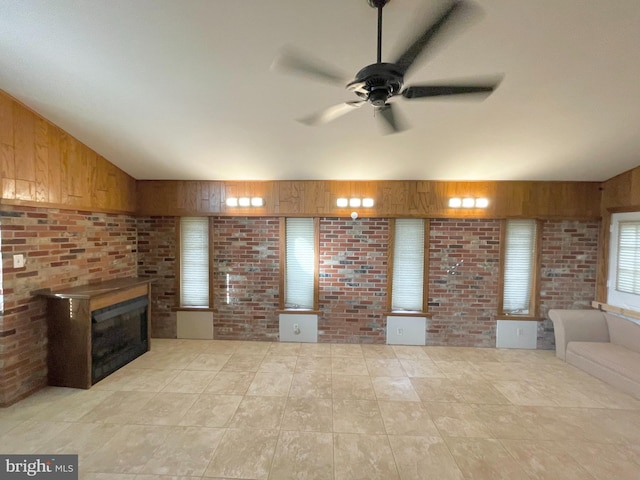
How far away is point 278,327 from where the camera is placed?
165 inches

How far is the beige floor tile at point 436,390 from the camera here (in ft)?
9.08

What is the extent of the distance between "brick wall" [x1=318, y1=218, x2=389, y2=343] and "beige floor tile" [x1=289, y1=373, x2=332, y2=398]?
1011mm

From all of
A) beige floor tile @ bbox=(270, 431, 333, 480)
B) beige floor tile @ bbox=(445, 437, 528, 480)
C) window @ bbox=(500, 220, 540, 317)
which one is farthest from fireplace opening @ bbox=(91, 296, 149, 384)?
window @ bbox=(500, 220, 540, 317)

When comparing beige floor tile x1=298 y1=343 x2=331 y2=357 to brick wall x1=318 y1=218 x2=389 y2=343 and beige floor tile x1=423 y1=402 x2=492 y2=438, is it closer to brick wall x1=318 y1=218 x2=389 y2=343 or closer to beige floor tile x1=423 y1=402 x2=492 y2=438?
brick wall x1=318 y1=218 x2=389 y2=343

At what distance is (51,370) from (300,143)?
363 centimetres

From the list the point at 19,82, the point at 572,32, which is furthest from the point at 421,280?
the point at 19,82

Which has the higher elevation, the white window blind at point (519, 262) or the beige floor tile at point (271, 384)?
the white window blind at point (519, 262)

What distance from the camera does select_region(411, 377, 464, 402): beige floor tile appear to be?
2.77 meters

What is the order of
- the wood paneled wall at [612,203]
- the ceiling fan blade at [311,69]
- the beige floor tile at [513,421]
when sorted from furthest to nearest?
the wood paneled wall at [612,203] < the beige floor tile at [513,421] < the ceiling fan blade at [311,69]

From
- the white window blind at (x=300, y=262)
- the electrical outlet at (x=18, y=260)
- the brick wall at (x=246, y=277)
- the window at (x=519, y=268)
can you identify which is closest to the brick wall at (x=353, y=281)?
the white window blind at (x=300, y=262)

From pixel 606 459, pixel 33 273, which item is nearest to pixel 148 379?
pixel 33 273

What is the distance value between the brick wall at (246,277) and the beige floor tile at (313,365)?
81 centimetres

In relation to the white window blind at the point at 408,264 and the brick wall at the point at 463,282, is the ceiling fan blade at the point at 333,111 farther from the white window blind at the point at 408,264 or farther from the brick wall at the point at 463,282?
the brick wall at the point at 463,282

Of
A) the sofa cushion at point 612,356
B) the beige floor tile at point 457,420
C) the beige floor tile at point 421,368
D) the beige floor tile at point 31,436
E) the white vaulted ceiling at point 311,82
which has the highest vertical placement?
the white vaulted ceiling at point 311,82
